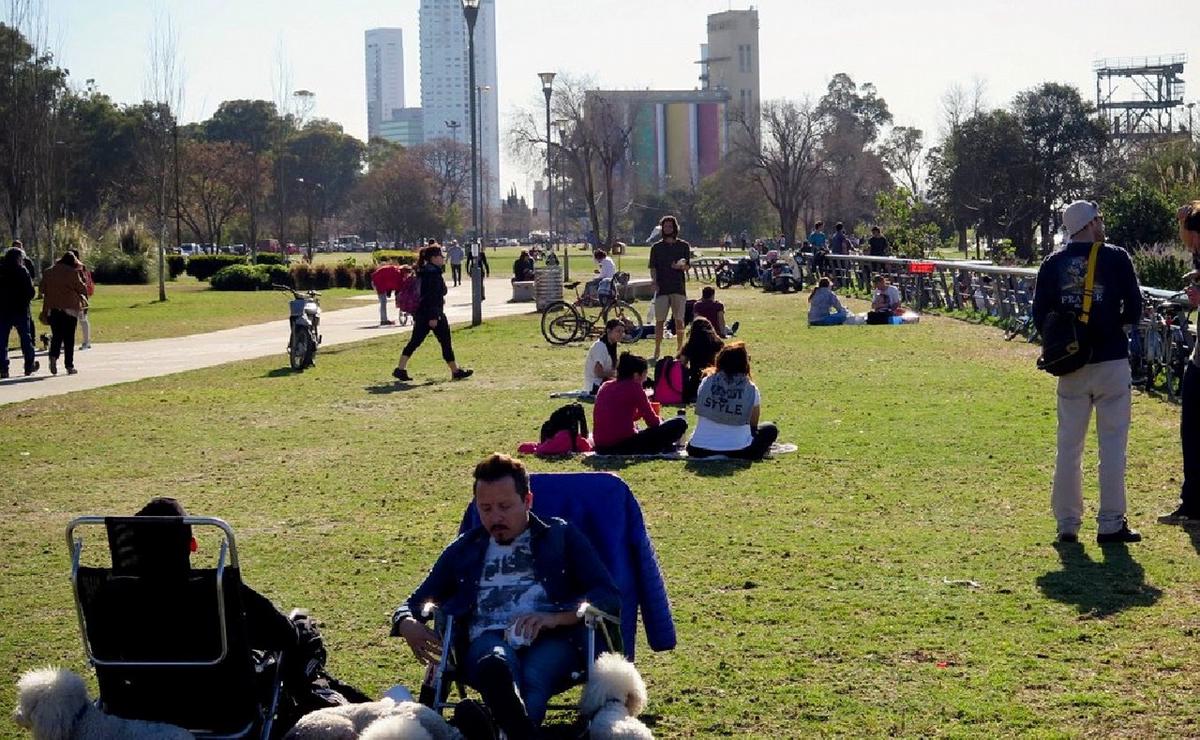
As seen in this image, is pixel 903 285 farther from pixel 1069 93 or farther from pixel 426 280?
pixel 1069 93

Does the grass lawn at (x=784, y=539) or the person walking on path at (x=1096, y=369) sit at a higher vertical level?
the person walking on path at (x=1096, y=369)

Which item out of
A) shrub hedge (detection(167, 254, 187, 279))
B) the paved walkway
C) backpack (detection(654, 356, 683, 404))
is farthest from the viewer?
shrub hedge (detection(167, 254, 187, 279))

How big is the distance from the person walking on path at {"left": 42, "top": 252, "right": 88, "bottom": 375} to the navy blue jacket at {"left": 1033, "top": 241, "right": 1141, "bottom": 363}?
16.4 meters

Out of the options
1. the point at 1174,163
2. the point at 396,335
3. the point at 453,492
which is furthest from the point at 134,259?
the point at 453,492

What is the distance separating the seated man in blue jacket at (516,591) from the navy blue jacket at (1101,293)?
13.3 ft

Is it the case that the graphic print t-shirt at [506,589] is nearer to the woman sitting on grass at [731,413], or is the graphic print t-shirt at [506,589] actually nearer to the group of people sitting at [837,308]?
the woman sitting on grass at [731,413]

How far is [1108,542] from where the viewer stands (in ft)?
29.0

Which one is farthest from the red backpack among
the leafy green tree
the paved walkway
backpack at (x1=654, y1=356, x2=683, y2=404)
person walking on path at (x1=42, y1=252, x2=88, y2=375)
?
the leafy green tree

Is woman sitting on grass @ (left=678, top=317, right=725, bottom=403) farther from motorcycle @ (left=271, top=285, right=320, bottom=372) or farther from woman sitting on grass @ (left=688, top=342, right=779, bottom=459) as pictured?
motorcycle @ (left=271, top=285, right=320, bottom=372)

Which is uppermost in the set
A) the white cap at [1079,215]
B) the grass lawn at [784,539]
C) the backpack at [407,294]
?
the white cap at [1079,215]

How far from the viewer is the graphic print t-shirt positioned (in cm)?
567

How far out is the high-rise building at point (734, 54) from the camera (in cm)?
18150

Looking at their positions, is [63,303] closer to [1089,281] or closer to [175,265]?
[1089,281]

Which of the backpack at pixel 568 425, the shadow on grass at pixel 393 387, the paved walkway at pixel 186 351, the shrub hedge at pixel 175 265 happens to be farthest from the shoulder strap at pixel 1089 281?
the shrub hedge at pixel 175 265
